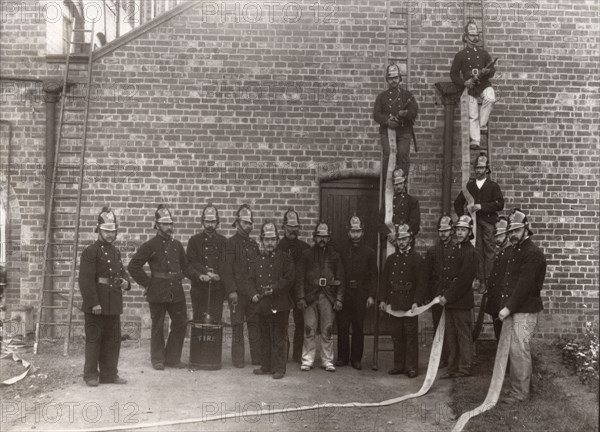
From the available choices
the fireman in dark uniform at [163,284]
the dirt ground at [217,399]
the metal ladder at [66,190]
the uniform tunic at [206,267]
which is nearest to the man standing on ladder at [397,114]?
the uniform tunic at [206,267]

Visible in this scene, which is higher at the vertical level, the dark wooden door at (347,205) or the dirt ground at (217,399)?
the dark wooden door at (347,205)

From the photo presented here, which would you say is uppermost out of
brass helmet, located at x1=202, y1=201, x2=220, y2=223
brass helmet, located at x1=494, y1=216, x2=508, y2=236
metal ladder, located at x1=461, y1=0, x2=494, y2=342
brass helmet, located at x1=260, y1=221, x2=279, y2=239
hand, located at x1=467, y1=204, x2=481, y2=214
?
metal ladder, located at x1=461, y1=0, x2=494, y2=342

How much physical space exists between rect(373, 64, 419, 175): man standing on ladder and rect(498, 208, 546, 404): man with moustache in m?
2.41

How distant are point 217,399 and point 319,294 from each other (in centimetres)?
215

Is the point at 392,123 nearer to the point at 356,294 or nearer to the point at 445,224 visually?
the point at 445,224

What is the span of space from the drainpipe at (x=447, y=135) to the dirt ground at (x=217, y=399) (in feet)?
9.40

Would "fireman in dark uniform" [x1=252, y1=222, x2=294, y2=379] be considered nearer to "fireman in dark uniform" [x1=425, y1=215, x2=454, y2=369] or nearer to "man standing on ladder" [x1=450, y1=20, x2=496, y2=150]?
"fireman in dark uniform" [x1=425, y1=215, x2=454, y2=369]

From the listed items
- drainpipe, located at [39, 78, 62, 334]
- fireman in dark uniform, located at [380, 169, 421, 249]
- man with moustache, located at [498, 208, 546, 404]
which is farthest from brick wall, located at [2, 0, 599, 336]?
man with moustache, located at [498, 208, 546, 404]

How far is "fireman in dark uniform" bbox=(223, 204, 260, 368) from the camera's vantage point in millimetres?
9078

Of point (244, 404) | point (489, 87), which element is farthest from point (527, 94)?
point (244, 404)

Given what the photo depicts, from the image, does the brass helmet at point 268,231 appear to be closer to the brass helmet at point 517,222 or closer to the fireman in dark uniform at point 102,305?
the fireman in dark uniform at point 102,305

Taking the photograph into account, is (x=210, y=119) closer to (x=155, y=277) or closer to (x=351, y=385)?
(x=155, y=277)

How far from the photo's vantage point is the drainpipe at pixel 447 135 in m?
10.8

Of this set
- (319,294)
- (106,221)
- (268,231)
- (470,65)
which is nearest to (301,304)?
(319,294)
